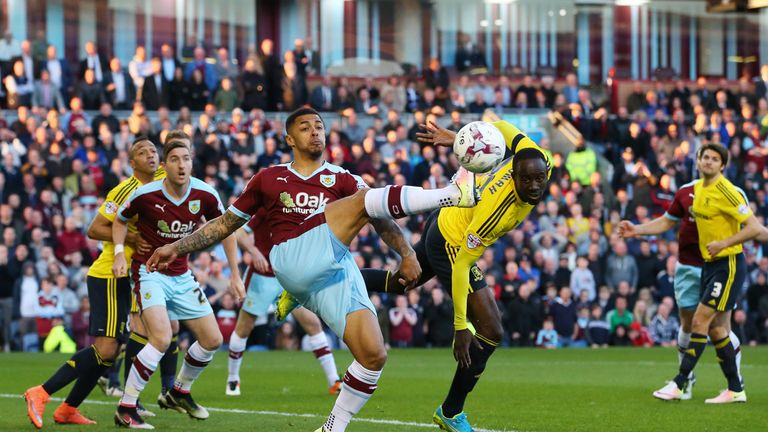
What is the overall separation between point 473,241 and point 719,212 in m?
4.38

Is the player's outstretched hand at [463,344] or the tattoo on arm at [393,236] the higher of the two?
the tattoo on arm at [393,236]

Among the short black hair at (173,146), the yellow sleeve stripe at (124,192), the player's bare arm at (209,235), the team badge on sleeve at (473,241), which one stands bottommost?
the team badge on sleeve at (473,241)

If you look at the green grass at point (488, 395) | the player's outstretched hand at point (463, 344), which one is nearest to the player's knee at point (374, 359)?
the player's outstretched hand at point (463, 344)

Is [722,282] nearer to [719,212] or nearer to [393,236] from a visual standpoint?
[719,212]

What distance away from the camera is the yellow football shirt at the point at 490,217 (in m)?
9.87

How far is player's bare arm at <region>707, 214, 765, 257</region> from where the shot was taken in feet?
41.8

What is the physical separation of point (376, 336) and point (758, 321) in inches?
720

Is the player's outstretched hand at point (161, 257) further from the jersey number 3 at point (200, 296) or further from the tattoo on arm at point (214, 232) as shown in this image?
the jersey number 3 at point (200, 296)

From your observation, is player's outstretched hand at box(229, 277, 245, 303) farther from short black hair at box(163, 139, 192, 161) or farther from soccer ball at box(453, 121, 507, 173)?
soccer ball at box(453, 121, 507, 173)

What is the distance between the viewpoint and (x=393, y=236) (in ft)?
28.9

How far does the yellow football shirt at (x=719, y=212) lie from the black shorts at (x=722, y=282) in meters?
0.08

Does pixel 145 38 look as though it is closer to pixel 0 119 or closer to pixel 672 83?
pixel 0 119

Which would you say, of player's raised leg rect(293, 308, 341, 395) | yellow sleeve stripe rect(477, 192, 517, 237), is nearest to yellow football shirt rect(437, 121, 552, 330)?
yellow sleeve stripe rect(477, 192, 517, 237)

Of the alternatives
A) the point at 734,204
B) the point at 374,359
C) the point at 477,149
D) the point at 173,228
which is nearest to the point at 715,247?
the point at 734,204
